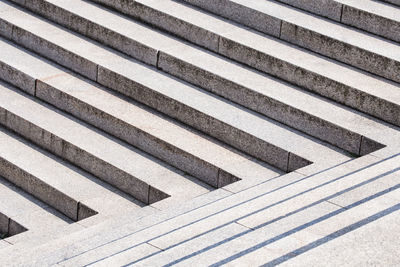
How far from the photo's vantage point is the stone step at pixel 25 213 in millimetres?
8445

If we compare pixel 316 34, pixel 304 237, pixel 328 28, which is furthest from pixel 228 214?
pixel 328 28

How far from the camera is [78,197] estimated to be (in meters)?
8.55

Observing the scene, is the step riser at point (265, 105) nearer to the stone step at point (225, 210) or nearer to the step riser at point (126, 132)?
the stone step at point (225, 210)

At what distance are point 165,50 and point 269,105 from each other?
1.59m

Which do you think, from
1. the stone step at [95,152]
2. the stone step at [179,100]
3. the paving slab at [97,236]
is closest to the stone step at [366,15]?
the stone step at [179,100]

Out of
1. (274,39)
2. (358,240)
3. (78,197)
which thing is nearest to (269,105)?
(274,39)

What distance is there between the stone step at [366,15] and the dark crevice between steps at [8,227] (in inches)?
161

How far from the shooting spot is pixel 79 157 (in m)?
9.09

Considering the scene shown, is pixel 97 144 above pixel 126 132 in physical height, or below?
below

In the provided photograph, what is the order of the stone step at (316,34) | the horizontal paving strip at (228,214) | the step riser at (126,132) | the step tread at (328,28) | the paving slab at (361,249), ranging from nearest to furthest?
the paving slab at (361,249) → the horizontal paving strip at (228,214) → the step riser at (126,132) → the stone step at (316,34) → the step tread at (328,28)

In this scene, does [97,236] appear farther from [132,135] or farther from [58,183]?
[132,135]

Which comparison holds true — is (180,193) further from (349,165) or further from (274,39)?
(274,39)

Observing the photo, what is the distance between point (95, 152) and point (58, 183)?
18.9 inches

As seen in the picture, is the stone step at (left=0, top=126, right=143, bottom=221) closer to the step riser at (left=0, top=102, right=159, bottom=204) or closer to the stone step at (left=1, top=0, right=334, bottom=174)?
the step riser at (left=0, top=102, right=159, bottom=204)
